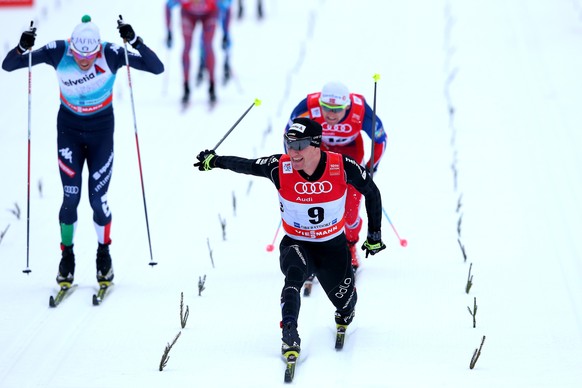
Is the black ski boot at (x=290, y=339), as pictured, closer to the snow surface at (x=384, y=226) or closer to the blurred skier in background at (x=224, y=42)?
the snow surface at (x=384, y=226)

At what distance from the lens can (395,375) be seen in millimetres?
5676

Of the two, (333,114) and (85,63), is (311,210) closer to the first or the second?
(333,114)

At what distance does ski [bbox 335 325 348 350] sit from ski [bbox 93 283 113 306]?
6.25 ft

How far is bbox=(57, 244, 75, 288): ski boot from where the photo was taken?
7.00 m

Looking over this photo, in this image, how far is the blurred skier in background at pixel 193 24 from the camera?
12211 millimetres

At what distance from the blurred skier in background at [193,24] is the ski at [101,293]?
18.2 feet

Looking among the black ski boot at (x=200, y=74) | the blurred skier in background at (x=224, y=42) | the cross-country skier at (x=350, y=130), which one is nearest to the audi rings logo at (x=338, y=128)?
the cross-country skier at (x=350, y=130)

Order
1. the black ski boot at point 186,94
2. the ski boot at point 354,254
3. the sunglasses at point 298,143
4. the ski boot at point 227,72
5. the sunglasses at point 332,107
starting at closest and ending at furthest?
the sunglasses at point 298,143, the sunglasses at point 332,107, the ski boot at point 354,254, the black ski boot at point 186,94, the ski boot at point 227,72

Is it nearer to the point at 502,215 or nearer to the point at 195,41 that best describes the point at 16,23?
the point at 195,41

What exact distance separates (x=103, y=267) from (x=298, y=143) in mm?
2388

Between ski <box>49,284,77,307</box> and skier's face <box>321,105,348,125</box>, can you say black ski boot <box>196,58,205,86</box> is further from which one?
ski <box>49,284,77,307</box>

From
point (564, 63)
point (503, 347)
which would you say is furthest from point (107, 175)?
point (564, 63)

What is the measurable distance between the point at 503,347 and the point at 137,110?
24.3 feet

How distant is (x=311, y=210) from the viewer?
576 cm
